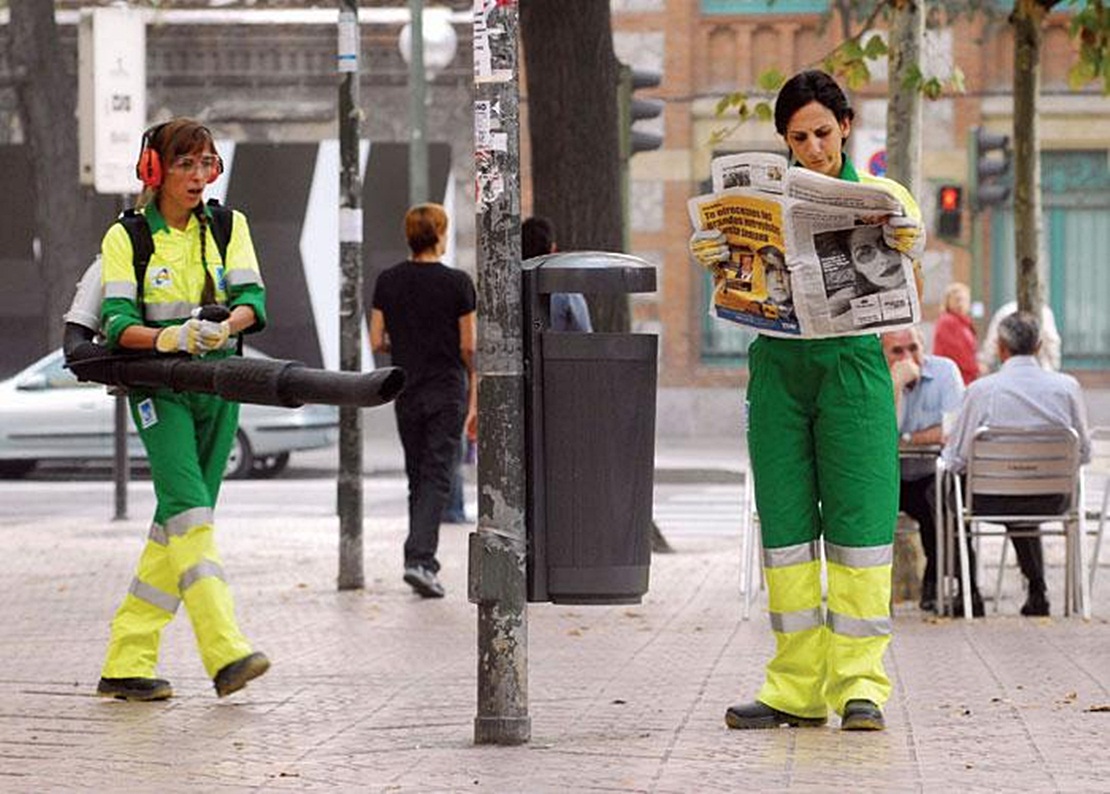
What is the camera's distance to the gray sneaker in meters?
14.0

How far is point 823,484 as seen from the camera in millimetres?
8703

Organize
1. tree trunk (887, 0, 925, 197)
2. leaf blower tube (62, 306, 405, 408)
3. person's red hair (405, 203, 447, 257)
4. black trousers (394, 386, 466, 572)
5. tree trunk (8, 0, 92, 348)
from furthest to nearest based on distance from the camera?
tree trunk (8, 0, 92, 348), tree trunk (887, 0, 925, 197), person's red hair (405, 203, 447, 257), black trousers (394, 386, 466, 572), leaf blower tube (62, 306, 405, 408)

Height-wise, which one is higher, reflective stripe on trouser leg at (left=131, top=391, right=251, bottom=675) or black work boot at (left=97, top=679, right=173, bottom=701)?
reflective stripe on trouser leg at (left=131, top=391, right=251, bottom=675)

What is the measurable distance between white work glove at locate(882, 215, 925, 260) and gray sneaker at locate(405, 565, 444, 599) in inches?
226

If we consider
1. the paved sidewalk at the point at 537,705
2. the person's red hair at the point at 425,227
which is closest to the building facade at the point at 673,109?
the paved sidewalk at the point at 537,705

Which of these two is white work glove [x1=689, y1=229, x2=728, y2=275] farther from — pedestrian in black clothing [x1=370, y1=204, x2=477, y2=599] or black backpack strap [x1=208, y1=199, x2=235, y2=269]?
pedestrian in black clothing [x1=370, y1=204, x2=477, y2=599]

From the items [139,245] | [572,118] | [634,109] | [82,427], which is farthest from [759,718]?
[82,427]

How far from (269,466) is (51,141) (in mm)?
7418

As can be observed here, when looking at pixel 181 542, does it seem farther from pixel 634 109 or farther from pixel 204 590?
pixel 634 109

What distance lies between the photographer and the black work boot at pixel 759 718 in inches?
340

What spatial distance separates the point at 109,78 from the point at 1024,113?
6677 mm

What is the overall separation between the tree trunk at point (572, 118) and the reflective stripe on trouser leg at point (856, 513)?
27.1 ft

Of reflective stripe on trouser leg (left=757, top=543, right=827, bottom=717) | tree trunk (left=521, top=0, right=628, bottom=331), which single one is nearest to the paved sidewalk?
reflective stripe on trouser leg (left=757, top=543, right=827, bottom=717)

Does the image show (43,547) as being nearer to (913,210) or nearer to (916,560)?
(916,560)
